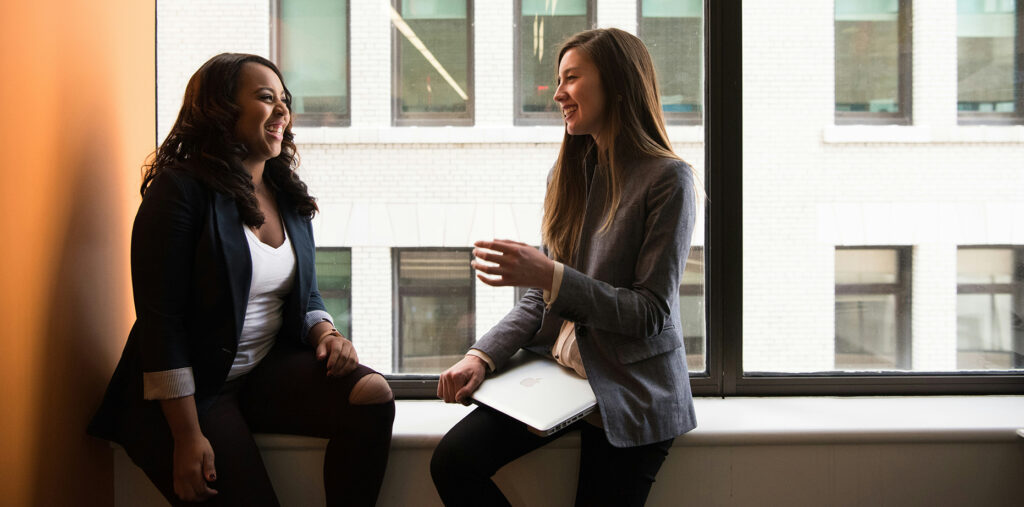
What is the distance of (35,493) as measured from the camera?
150 centimetres

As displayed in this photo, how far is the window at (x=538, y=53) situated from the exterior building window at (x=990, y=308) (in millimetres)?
1548

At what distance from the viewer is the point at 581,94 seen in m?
1.59

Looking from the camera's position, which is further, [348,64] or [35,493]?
[348,64]

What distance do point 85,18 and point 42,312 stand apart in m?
0.79

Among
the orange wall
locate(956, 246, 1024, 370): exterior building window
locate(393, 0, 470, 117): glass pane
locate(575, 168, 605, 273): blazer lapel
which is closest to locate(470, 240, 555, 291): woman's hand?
locate(575, 168, 605, 273): blazer lapel

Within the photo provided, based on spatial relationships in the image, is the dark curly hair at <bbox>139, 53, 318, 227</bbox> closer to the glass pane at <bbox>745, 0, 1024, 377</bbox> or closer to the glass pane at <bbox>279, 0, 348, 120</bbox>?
the glass pane at <bbox>279, 0, 348, 120</bbox>

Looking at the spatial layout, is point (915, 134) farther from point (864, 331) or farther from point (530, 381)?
point (530, 381)

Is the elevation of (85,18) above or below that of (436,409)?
above

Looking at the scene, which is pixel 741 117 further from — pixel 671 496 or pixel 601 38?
pixel 671 496

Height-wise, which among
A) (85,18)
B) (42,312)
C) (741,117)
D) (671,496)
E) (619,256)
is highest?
(85,18)

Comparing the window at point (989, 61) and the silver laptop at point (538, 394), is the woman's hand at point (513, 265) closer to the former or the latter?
the silver laptop at point (538, 394)

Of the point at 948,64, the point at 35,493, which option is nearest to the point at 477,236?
the point at 35,493

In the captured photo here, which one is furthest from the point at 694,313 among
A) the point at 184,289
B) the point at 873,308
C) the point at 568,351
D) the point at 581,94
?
the point at 184,289

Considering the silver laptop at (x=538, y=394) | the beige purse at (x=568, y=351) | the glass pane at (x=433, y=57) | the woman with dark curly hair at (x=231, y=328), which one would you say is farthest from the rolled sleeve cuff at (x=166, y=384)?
the glass pane at (x=433, y=57)
